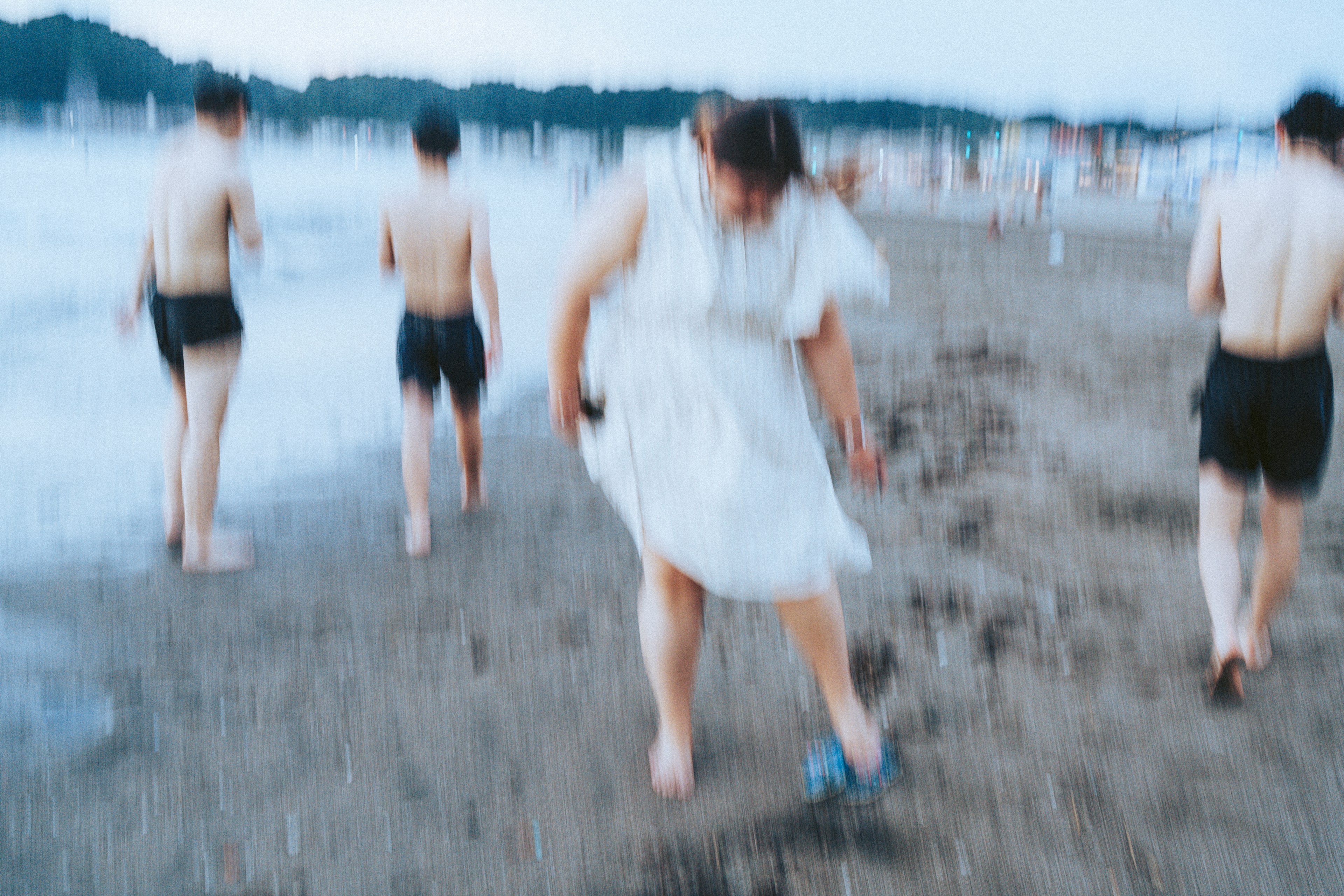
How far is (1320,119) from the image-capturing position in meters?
2.44

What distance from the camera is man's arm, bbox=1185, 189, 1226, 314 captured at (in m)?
2.60

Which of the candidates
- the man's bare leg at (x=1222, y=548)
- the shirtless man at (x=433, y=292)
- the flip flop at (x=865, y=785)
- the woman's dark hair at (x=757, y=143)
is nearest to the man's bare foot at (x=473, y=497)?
the shirtless man at (x=433, y=292)

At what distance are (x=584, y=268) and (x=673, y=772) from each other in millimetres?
1283

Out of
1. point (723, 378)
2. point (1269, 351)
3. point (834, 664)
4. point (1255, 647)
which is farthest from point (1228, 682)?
point (723, 378)

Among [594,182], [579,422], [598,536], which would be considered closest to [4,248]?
[598,536]

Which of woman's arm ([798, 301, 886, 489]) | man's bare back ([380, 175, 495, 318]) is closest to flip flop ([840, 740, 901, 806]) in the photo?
woman's arm ([798, 301, 886, 489])

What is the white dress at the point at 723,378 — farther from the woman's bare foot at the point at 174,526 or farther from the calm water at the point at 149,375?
the woman's bare foot at the point at 174,526

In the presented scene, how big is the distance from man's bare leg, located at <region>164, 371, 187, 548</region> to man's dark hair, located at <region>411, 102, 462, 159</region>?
51.2 inches

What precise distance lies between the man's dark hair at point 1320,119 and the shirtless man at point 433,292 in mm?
2639

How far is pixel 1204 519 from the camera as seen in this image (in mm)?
2805

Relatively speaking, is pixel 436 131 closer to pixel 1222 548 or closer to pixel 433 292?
pixel 433 292

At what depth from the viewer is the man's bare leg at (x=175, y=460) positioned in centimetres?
365

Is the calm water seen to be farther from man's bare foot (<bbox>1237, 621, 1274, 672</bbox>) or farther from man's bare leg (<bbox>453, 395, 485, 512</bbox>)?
man's bare foot (<bbox>1237, 621, 1274, 672</bbox>)

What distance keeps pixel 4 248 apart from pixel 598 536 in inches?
836
